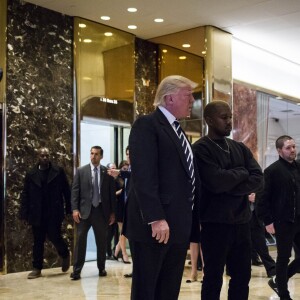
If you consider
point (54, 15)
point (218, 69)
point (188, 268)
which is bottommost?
point (188, 268)

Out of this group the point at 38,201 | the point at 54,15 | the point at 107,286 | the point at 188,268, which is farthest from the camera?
the point at 54,15

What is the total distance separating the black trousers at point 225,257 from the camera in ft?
11.4

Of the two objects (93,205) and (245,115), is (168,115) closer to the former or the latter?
(93,205)

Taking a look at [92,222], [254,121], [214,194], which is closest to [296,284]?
[92,222]

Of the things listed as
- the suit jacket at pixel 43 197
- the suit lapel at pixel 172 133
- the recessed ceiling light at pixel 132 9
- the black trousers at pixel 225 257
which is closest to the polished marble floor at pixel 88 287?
the suit jacket at pixel 43 197

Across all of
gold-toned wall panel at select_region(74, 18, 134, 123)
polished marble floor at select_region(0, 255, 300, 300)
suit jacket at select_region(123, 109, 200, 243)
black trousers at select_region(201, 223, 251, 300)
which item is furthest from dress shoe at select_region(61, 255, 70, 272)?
suit jacket at select_region(123, 109, 200, 243)

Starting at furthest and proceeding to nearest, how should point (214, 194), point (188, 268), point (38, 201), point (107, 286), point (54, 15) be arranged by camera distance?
point (54, 15)
point (188, 268)
point (38, 201)
point (107, 286)
point (214, 194)

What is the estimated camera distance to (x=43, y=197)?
279 inches

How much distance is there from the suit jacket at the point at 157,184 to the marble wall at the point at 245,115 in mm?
6942

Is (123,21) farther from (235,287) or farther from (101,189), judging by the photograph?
(235,287)

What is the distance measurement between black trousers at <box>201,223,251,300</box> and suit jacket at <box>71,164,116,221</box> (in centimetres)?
365

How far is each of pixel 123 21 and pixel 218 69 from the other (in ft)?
5.90

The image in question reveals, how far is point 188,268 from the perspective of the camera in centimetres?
770

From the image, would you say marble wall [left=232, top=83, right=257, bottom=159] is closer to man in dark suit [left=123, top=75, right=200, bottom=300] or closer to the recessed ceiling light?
the recessed ceiling light
